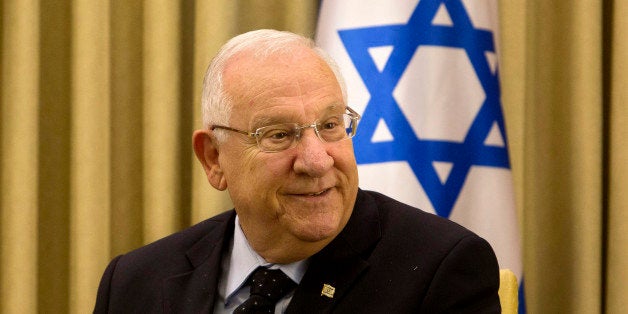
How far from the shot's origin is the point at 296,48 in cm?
203

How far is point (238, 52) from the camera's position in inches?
81.1

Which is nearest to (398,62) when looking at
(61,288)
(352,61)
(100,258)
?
(352,61)

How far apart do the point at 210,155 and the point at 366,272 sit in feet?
1.65

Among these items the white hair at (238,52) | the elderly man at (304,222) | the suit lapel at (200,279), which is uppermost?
the white hair at (238,52)

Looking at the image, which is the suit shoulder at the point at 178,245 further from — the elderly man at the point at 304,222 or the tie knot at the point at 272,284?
the tie knot at the point at 272,284

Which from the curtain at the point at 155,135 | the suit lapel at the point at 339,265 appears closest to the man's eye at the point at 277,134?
the suit lapel at the point at 339,265

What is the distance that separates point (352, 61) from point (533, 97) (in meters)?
0.86

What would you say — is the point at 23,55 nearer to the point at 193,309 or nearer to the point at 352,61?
the point at 352,61

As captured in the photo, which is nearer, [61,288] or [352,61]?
[352,61]

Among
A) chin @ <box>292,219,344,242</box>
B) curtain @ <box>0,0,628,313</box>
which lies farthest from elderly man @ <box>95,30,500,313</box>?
curtain @ <box>0,0,628,313</box>

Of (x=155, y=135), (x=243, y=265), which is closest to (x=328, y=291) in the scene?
(x=243, y=265)

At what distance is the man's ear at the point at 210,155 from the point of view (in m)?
2.16

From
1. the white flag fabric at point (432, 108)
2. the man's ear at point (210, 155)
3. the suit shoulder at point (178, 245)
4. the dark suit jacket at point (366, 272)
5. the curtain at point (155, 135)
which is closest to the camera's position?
the dark suit jacket at point (366, 272)

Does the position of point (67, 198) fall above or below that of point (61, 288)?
above
